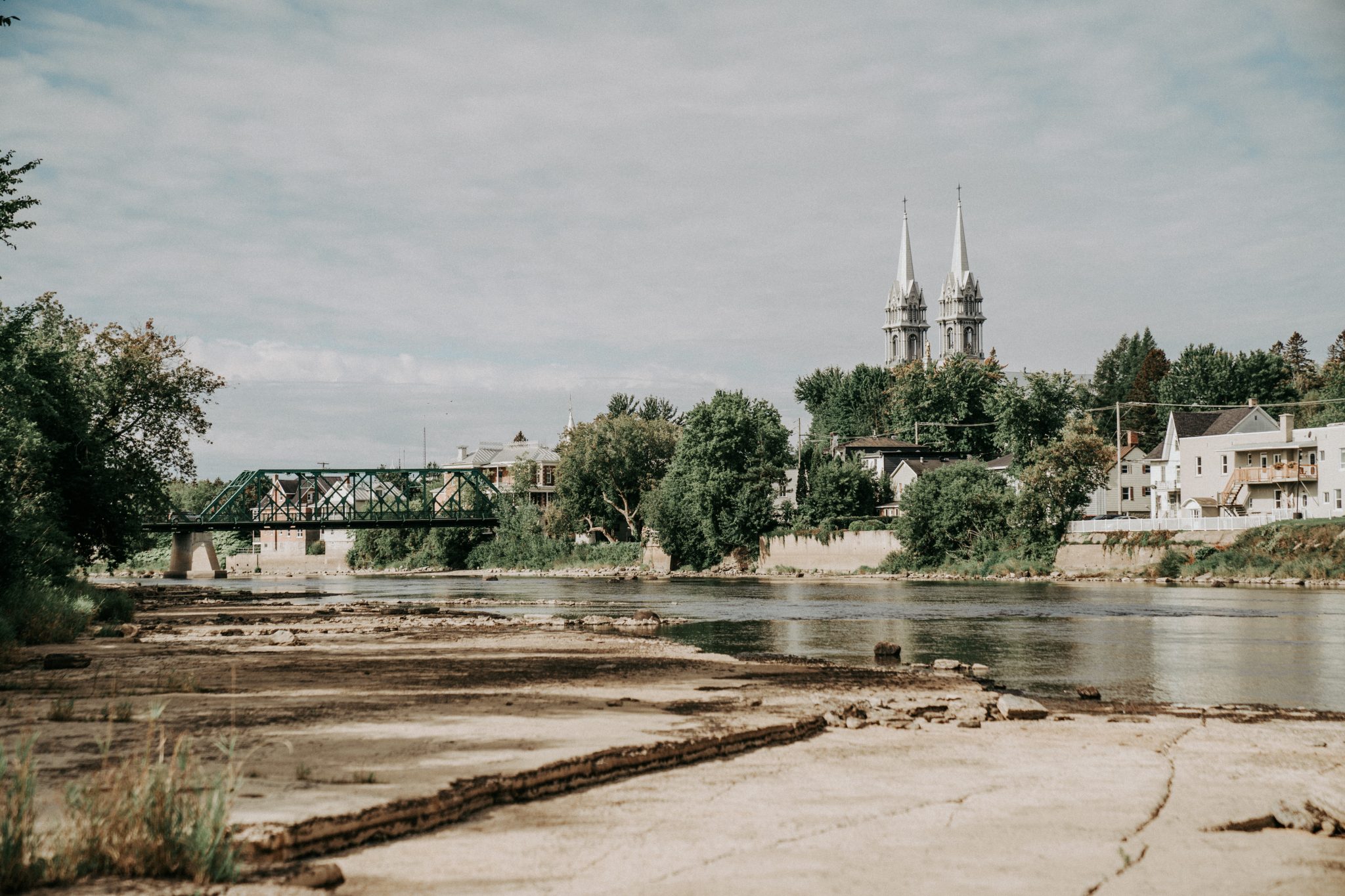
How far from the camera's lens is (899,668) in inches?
1027

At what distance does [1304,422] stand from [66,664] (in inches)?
4036

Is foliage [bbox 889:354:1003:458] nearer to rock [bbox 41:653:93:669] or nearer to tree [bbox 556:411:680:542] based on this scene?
tree [bbox 556:411:680:542]

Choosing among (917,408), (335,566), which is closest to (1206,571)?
(917,408)

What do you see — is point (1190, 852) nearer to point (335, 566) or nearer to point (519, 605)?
point (519, 605)

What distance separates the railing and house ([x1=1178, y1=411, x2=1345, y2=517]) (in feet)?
6.24

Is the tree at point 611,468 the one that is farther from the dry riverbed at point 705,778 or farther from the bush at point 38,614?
the dry riverbed at point 705,778

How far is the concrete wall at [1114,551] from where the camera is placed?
7056 centimetres

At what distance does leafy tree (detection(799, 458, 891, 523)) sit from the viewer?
97.8 metres

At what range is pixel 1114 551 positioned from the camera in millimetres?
74125

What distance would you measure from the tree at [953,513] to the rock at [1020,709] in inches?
2587

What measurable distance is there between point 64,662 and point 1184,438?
276ft

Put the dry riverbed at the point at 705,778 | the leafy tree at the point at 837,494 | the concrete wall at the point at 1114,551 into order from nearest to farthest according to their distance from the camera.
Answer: the dry riverbed at the point at 705,778 < the concrete wall at the point at 1114,551 < the leafy tree at the point at 837,494

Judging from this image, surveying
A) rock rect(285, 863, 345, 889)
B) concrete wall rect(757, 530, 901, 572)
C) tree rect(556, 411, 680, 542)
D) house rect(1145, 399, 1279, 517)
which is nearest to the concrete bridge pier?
tree rect(556, 411, 680, 542)

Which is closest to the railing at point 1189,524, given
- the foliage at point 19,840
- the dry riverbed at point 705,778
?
the dry riverbed at point 705,778
